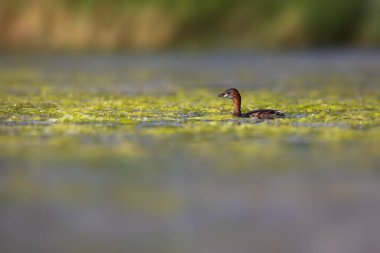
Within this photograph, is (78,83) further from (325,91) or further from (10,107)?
(10,107)

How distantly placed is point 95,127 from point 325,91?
932 cm

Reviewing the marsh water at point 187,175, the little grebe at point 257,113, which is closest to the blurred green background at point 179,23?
the marsh water at point 187,175

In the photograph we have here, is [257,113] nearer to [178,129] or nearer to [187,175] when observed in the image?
[178,129]

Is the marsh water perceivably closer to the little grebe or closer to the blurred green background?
the little grebe

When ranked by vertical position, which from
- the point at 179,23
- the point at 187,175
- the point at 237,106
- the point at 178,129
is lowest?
the point at 187,175

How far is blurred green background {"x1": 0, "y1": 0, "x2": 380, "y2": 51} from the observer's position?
49906 mm

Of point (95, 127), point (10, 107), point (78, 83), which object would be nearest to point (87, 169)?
point (95, 127)

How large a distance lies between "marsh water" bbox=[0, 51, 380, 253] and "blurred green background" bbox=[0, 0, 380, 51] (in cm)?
3021

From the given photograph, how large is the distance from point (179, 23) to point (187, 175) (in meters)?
42.3

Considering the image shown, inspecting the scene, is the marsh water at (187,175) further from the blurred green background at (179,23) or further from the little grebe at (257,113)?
the blurred green background at (179,23)

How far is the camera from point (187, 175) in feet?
33.6

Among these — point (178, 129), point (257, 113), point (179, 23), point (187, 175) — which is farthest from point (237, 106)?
point (179, 23)

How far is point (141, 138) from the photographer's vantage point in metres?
12.8

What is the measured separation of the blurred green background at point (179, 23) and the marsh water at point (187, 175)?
3021cm
